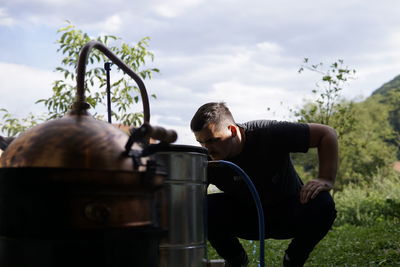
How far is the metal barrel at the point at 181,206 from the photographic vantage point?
8.13 ft

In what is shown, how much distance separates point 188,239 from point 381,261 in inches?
Answer: 97.0

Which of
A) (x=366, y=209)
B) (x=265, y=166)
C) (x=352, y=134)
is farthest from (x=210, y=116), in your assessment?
(x=352, y=134)

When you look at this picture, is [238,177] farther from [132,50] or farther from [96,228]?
[132,50]

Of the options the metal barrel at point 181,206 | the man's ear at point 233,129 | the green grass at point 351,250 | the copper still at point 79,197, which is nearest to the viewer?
the copper still at point 79,197

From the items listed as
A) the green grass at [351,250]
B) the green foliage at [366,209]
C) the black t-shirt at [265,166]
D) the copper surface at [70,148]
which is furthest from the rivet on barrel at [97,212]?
the green foliage at [366,209]

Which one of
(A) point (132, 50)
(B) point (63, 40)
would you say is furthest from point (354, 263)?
(B) point (63, 40)

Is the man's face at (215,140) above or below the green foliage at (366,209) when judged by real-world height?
above

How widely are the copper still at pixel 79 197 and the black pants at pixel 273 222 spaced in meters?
1.56

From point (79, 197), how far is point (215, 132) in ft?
5.38

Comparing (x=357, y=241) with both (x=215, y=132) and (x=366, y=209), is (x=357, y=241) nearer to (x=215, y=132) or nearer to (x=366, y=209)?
(x=366, y=209)

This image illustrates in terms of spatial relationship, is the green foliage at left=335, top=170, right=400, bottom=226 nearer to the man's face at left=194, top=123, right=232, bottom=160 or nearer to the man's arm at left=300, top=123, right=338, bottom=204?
the man's arm at left=300, top=123, right=338, bottom=204

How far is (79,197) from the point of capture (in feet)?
5.98

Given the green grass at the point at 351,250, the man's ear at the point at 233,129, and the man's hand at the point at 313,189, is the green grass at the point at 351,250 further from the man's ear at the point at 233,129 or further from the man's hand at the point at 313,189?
the man's ear at the point at 233,129

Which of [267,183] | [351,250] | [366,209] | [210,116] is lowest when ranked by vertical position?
[351,250]
